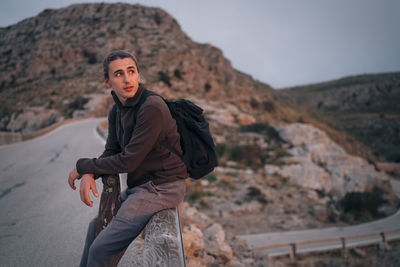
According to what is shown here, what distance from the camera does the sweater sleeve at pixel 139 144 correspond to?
1.88m

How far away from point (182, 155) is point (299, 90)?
3805 inches

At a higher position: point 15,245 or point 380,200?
point 15,245

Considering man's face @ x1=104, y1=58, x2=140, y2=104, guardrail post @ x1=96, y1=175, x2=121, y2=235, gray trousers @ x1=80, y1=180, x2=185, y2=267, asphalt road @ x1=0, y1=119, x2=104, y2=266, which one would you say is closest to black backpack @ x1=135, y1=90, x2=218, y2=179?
gray trousers @ x1=80, y1=180, x2=185, y2=267

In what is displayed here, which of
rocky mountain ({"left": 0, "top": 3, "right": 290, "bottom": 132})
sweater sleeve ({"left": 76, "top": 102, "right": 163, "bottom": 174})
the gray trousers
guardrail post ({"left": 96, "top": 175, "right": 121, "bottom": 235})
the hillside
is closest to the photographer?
the gray trousers

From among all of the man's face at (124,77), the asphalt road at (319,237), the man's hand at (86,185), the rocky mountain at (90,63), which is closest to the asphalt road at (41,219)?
the man's hand at (86,185)

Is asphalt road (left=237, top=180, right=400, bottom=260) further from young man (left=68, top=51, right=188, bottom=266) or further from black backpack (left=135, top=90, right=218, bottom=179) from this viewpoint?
young man (left=68, top=51, right=188, bottom=266)

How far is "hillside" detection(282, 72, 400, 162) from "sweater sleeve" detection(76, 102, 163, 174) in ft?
146

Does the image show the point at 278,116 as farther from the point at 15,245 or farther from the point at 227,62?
the point at 15,245

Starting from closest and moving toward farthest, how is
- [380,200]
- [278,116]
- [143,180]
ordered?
1. [143,180]
2. [380,200]
3. [278,116]

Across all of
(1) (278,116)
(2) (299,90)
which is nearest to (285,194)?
(1) (278,116)

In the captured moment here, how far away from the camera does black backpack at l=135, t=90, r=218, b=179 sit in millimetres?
2213

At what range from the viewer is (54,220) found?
4070mm

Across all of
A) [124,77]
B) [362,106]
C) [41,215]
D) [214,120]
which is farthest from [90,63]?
[362,106]

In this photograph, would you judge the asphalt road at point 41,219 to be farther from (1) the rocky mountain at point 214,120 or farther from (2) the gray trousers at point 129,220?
(1) the rocky mountain at point 214,120
